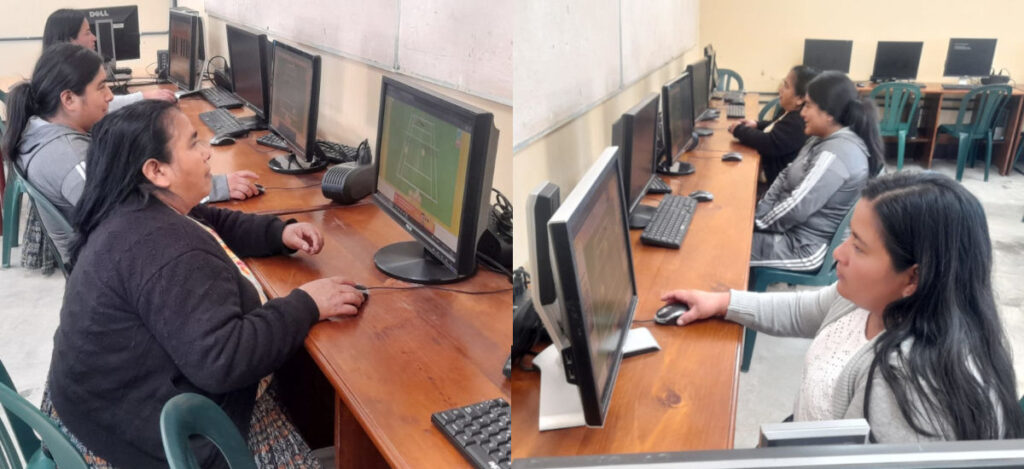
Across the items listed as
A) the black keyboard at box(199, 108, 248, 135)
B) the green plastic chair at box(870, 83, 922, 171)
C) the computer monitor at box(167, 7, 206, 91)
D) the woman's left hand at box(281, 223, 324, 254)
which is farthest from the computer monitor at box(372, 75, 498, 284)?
the green plastic chair at box(870, 83, 922, 171)

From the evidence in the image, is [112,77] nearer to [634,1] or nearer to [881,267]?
[634,1]

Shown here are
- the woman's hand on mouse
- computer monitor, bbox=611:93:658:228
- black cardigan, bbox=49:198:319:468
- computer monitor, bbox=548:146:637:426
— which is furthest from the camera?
computer monitor, bbox=611:93:658:228

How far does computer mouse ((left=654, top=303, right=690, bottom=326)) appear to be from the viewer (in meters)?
1.36

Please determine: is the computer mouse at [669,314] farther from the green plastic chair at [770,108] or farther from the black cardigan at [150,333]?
the green plastic chair at [770,108]

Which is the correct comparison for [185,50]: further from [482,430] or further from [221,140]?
[482,430]

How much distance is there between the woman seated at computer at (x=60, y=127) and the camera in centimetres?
184

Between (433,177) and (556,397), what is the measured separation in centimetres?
50

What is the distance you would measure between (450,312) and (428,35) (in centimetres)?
87

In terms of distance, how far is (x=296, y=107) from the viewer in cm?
211


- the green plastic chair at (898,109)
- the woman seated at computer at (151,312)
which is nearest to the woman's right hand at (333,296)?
the woman seated at computer at (151,312)

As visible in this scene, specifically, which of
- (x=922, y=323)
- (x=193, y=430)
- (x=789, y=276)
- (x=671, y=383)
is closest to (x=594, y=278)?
(x=671, y=383)

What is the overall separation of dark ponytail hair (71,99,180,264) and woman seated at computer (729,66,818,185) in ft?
7.73

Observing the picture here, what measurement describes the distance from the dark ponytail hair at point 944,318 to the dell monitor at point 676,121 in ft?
4.49

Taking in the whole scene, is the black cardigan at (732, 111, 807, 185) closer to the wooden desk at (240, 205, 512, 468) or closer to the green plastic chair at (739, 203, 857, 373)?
the green plastic chair at (739, 203, 857, 373)
